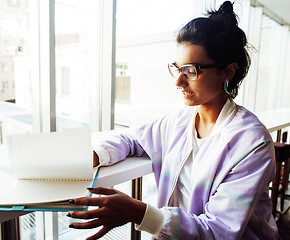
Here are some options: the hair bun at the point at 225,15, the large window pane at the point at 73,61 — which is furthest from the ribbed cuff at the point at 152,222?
the large window pane at the point at 73,61

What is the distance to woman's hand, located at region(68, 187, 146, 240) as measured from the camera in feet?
2.06

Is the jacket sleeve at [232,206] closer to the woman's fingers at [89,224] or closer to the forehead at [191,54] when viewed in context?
the woman's fingers at [89,224]

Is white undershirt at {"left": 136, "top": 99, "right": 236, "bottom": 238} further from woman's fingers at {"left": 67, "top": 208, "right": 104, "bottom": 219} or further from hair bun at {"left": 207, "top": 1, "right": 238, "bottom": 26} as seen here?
woman's fingers at {"left": 67, "top": 208, "right": 104, "bottom": 219}

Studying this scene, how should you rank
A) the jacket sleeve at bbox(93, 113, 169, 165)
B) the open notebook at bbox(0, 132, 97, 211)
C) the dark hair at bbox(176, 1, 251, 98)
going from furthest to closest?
the jacket sleeve at bbox(93, 113, 169, 165), the dark hair at bbox(176, 1, 251, 98), the open notebook at bbox(0, 132, 97, 211)

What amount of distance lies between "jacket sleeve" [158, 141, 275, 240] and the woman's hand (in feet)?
0.38

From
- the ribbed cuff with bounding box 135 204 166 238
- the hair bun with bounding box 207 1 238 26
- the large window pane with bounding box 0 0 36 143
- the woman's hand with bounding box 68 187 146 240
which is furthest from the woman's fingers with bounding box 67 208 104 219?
the large window pane with bounding box 0 0 36 143

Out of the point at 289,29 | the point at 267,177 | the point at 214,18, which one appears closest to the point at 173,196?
the point at 267,177

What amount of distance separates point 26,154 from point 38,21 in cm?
108

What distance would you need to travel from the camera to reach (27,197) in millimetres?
692

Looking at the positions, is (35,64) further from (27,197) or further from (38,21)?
(27,197)

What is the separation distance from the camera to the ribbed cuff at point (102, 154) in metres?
0.96

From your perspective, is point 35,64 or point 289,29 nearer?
point 35,64

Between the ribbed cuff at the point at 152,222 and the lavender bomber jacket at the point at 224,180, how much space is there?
0.05 feet

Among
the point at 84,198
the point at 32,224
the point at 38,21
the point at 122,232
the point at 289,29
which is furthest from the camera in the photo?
the point at 289,29
